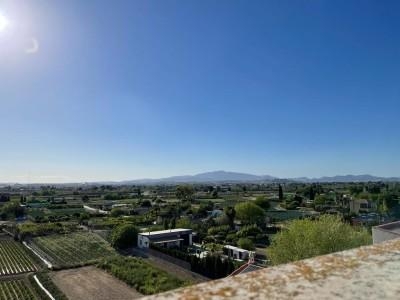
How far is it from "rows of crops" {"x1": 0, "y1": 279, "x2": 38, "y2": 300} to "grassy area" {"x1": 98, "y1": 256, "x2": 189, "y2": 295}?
633 cm

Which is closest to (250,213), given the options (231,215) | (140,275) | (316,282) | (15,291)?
(231,215)

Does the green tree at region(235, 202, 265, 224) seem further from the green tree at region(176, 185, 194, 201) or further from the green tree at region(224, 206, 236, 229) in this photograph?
the green tree at region(176, 185, 194, 201)

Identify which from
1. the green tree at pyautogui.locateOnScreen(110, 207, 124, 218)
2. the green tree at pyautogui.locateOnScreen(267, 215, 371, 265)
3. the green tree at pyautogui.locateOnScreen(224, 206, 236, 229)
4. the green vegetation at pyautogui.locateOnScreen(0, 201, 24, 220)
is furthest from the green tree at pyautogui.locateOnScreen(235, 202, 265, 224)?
the green vegetation at pyautogui.locateOnScreen(0, 201, 24, 220)

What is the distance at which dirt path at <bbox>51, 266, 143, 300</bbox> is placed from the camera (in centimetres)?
2548

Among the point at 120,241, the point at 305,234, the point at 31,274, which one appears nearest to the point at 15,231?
the point at 120,241

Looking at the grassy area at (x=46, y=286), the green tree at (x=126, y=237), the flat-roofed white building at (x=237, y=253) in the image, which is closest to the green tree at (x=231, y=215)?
the flat-roofed white building at (x=237, y=253)

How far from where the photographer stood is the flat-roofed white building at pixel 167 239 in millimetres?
40125

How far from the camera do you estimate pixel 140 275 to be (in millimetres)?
28688

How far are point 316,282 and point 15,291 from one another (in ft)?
98.6

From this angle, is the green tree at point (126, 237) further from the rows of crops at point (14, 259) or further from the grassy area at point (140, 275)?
the rows of crops at point (14, 259)

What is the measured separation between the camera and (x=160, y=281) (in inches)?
1047

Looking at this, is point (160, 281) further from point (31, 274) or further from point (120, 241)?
point (120, 241)

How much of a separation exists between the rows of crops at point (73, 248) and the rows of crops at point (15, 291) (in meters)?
5.61

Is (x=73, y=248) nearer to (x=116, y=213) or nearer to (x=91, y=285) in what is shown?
(x=91, y=285)
